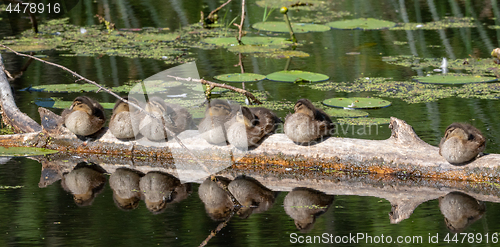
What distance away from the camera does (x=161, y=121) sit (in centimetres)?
591

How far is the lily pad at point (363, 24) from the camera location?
39.8 ft

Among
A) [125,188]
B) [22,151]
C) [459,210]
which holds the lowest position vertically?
[22,151]

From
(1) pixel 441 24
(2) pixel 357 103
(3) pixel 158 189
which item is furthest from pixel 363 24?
(3) pixel 158 189

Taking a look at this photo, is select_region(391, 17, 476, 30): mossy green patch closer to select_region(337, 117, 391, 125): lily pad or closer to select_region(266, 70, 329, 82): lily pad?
select_region(266, 70, 329, 82): lily pad

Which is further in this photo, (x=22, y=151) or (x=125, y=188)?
(x=22, y=151)

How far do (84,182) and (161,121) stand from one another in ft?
2.86

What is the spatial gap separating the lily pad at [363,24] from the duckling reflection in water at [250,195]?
7.03 metres

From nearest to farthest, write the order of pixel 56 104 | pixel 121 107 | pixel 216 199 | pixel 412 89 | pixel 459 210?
pixel 459 210 → pixel 216 199 → pixel 121 107 → pixel 56 104 → pixel 412 89

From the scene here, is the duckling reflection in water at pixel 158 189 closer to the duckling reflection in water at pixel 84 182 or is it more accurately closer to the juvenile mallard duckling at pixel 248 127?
the duckling reflection in water at pixel 84 182

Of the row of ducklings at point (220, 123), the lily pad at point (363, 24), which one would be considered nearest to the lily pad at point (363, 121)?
the row of ducklings at point (220, 123)

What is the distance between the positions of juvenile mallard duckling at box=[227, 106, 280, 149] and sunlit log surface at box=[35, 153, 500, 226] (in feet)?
1.05

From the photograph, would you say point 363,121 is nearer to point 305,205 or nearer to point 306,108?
point 306,108

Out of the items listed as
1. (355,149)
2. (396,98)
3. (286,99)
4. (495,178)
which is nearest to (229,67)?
(286,99)

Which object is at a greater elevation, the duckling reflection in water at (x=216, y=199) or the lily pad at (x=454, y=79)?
the lily pad at (x=454, y=79)
